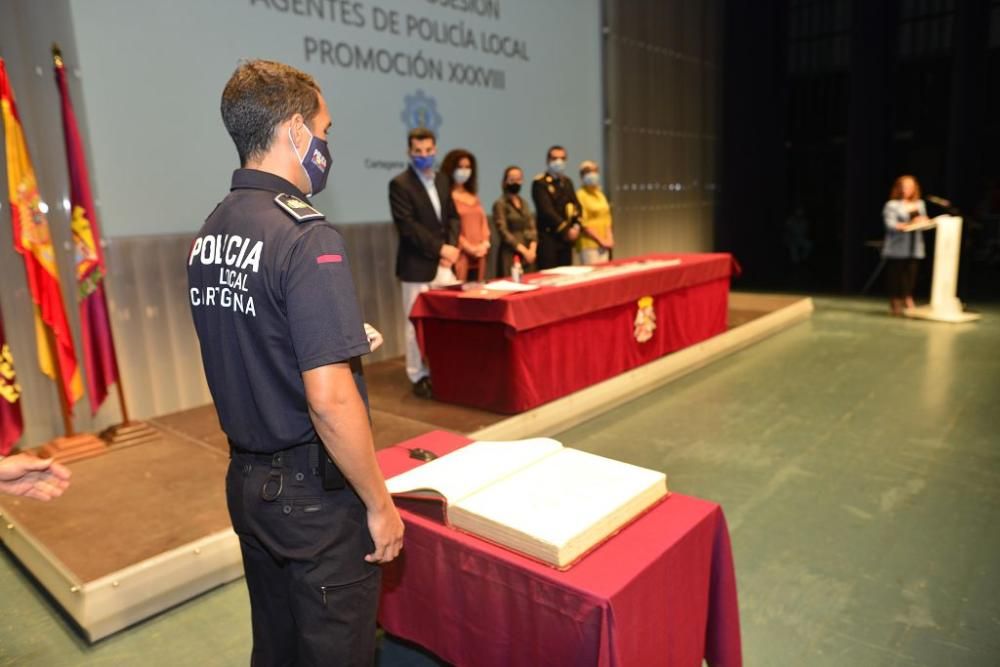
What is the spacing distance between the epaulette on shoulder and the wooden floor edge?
7.18 feet

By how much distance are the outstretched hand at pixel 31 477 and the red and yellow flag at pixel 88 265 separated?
224 centimetres

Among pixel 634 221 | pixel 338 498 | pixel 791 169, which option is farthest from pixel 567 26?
pixel 791 169

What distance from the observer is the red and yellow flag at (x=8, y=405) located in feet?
9.79

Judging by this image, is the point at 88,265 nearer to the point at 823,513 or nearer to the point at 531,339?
the point at 531,339

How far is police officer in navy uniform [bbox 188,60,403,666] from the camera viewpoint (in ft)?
3.63

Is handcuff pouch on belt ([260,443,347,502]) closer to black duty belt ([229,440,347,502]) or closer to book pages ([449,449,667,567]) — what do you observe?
black duty belt ([229,440,347,502])

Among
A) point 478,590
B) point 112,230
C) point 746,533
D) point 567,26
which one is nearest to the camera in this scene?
point 478,590

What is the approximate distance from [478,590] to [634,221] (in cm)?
700

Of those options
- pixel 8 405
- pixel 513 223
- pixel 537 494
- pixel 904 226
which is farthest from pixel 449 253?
pixel 904 226

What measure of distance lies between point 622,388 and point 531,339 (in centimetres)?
93

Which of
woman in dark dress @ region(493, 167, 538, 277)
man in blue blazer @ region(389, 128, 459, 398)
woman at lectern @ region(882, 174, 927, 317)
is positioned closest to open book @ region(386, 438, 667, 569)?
man in blue blazer @ region(389, 128, 459, 398)

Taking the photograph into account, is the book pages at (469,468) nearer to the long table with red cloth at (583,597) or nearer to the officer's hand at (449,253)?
the long table with red cloth at (583,597)

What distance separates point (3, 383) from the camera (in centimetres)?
299

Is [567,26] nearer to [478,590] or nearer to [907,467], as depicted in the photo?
[907,467]
